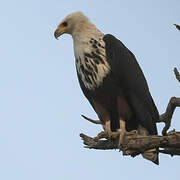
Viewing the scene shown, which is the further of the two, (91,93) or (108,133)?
(91,93)

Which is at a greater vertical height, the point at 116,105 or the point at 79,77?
the point at 79,77

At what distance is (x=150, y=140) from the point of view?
4824 millimetres

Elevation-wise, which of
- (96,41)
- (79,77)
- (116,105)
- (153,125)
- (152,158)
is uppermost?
(96,41)

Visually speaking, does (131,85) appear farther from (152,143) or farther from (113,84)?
(152,143)

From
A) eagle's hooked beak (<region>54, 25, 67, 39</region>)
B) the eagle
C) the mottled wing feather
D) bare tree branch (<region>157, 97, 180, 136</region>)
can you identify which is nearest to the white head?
eagle's hooked beak (<region>54, 25, 67, 39</region>)

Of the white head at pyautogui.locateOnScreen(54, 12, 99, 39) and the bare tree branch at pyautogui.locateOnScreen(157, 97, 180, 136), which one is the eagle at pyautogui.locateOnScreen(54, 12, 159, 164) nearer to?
the white head at pyautogui.locateOnScreen(54, 12, 99, 39)

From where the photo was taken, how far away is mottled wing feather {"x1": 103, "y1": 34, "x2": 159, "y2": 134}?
5.88 metres

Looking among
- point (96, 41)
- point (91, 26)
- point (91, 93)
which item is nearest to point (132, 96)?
point (91, 93)

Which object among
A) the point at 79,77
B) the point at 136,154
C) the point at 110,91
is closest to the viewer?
the point at 136,154

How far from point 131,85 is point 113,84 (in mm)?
314

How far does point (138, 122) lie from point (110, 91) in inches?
31.0

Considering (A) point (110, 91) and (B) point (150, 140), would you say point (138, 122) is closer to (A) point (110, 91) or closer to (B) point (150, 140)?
(A) point (110, 91)

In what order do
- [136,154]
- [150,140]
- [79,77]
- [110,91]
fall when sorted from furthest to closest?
[79,77], [110,91], [136,154], [150,140]

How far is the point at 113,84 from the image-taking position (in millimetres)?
5816
